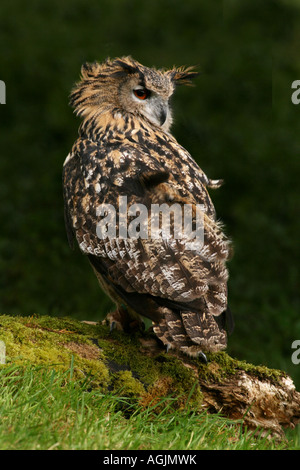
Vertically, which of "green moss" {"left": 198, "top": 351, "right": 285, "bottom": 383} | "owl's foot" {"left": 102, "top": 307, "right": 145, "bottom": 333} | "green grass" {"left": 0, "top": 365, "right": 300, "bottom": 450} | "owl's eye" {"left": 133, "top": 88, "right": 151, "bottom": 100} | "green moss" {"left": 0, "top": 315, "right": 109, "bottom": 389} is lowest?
"green grass" {"left": 0, "top": 365, "right": 300, "bottom": 450}

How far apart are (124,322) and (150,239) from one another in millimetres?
801

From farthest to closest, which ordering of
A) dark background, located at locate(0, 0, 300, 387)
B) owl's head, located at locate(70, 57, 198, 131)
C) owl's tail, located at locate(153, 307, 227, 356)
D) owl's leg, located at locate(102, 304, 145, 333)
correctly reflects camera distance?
dark background, located at locate(0, 0, 300, 387) → owl's head, located at locate(70, 57, 198, 131) → owl's leg, located at locate(102, 304, 145, 333) → owl's tail, located at locate(153, 307, 227, 356)

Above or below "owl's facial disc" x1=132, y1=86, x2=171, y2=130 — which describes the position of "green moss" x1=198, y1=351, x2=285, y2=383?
below

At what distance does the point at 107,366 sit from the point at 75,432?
3.10 feet

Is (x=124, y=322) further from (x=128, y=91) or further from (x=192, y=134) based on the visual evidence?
(x=192, y=134)

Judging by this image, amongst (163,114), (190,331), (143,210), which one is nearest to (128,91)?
(163,114)

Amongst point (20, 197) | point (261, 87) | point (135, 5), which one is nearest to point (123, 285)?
point (20, 197)

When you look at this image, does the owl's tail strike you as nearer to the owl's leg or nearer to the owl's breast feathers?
the owl's breast feathers

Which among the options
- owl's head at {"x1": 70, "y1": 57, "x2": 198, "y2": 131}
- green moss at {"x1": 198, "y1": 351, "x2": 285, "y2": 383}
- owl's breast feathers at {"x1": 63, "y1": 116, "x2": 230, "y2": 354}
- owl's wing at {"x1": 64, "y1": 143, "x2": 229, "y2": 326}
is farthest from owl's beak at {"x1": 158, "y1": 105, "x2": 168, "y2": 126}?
green moss at {"x1": 198, "y1": 351, "x2": 285, "y2": 383}

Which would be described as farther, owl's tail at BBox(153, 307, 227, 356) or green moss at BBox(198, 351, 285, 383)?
green moss at BBox(198, 351, 285, 383)

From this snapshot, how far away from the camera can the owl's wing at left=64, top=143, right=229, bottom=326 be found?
3.95 m

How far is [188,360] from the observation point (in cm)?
431

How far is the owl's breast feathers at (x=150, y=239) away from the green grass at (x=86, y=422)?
1.46 ft

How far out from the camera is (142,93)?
191 inches
